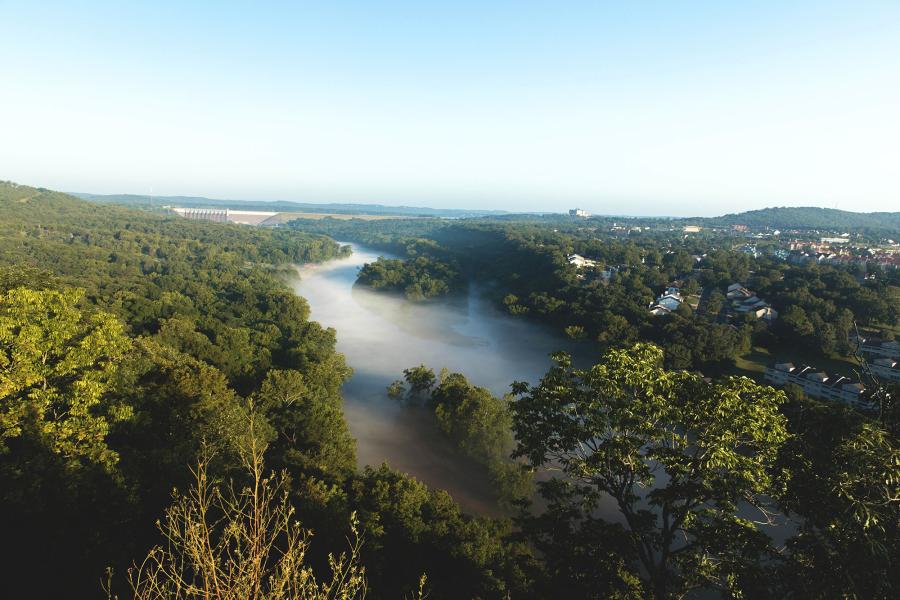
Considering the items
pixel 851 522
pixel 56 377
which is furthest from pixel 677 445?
pixel 56 377

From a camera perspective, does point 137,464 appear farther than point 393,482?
No

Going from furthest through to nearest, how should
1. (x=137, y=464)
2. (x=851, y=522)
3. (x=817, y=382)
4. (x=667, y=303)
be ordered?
1. (x=667, y=303)
2. (x=817, y=382)
3. (x=137, y=464)
4. (x=851, y=522)

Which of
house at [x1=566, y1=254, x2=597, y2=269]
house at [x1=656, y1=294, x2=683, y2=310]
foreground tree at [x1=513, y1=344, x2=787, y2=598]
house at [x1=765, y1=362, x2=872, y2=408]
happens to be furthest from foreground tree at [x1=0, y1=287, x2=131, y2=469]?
house at [x1=566, y1=254, x2=597, y2=269]

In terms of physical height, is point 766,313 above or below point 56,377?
below

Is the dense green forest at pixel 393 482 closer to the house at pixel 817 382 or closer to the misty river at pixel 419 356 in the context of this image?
the misty river at pixel 419 356

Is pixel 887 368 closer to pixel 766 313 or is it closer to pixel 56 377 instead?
pixel 766 313

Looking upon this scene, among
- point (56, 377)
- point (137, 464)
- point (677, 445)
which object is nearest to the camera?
point (677, 445)

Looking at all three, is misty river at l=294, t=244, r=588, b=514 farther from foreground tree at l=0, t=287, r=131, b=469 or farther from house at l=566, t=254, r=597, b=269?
house at l=566, t=254, r=597, b=269
